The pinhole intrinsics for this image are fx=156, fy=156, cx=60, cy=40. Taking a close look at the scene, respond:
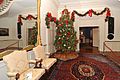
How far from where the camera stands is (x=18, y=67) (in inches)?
135

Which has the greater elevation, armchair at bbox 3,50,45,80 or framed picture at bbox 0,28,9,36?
framed picture at bbox 0,28,9,36

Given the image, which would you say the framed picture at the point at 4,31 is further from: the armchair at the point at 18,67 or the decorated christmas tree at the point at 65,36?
the decorated christmas tree at the point at 65,36

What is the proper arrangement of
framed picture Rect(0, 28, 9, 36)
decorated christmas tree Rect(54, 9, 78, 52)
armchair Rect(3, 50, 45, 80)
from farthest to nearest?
decorated christmas tree Rect(54, 9, 78, 52) → framed picture Rect(0, 28, 9, 36) → armchair Rect(3, 50, 45, 80)

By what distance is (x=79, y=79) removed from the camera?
4.54 m

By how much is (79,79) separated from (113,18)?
6948 mm

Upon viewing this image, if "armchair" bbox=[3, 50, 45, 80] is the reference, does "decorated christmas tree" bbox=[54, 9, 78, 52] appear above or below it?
above

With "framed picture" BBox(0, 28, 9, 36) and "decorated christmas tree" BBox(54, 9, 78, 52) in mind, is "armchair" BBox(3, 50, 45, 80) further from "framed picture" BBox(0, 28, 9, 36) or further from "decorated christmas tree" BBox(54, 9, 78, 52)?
"decorated christmas tree" BBox(54, 9, 78, 52)

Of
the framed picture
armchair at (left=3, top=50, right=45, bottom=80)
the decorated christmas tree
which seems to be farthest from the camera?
the decorated christmas tree

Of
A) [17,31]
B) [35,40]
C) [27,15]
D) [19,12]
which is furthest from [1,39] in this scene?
[35,40]

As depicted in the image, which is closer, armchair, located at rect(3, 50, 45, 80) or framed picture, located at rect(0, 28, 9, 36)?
armchair, located at rect(3, 50, 45, 80)

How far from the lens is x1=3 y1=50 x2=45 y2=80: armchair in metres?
3.06

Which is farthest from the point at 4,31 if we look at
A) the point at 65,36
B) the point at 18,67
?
the point at 65,36

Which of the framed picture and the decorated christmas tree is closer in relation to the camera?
the framed picture

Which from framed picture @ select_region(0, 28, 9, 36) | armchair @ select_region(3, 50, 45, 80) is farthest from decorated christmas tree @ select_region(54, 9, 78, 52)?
framed picture @ select_region(0, 28, 9, 36)
